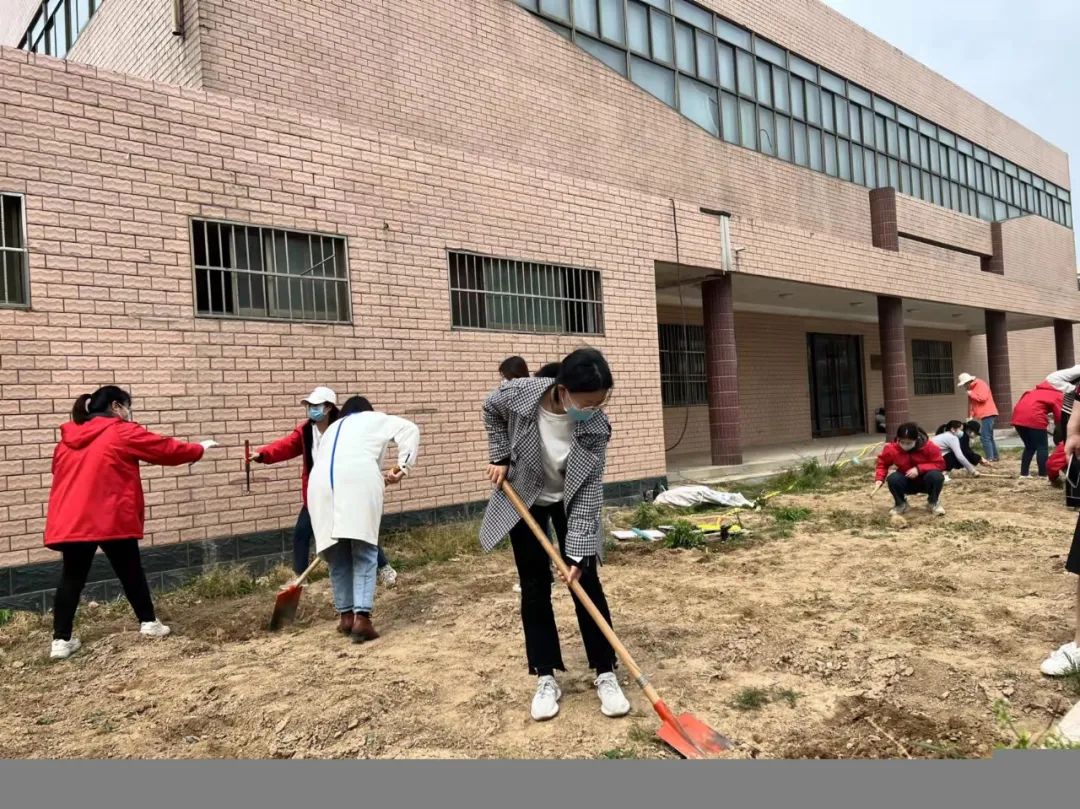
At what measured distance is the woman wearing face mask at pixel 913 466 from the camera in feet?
23.3

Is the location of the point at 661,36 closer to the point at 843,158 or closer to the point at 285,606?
the point at 843,158

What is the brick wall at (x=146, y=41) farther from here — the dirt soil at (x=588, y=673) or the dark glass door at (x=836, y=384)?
the dark glass door at (x=836, y=384)

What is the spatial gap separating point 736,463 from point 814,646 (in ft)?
22.8

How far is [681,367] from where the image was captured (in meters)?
13.6

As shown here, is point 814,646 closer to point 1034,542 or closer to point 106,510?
point 1034,542

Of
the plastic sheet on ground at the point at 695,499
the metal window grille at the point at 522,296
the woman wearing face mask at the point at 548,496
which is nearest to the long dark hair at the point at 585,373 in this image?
the woman wearing face mask at the point at 548,496

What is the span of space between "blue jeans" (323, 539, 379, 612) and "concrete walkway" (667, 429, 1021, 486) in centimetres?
586

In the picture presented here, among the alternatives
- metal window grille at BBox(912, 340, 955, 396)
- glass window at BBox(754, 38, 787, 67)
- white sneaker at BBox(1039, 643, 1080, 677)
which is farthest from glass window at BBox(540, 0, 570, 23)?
metal window grille at BBox(912, 340, 955, 396)

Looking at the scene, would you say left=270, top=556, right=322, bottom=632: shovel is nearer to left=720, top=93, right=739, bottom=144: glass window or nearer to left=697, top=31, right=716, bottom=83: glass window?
left=720, top=93, right=739, bottom=144: glass window

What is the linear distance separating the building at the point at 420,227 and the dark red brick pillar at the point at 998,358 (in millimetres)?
1029

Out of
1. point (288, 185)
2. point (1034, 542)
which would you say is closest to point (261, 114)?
point (288, 185)

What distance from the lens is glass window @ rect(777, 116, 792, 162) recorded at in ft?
47.5

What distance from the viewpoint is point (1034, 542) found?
5.99 m

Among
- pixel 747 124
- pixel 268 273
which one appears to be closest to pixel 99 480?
pixel 268 273
